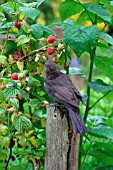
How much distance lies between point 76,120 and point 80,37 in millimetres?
343

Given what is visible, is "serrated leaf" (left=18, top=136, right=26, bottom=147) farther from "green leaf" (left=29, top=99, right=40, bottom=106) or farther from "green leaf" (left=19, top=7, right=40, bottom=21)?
"green leaf" (left=19, top=7, right=40, bottom=21)

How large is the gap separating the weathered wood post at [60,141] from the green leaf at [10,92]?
0.15 meters

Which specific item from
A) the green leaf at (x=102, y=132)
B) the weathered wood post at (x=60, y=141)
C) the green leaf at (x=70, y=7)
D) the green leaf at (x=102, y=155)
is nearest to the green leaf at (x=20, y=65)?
the weathered wood post at (x=60, y=141)

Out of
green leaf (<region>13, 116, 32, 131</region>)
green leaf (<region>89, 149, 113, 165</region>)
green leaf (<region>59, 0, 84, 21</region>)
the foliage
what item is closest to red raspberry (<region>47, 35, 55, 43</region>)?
the foliage

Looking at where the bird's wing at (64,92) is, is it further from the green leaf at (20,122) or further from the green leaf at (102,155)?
the green leaf at (102,155)

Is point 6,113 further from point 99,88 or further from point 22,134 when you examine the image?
point 99,88

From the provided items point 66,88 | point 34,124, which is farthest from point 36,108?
point 66,88

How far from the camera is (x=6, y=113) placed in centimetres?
202

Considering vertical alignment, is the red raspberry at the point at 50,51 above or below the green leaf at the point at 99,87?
above

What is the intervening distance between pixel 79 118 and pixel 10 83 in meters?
0.32

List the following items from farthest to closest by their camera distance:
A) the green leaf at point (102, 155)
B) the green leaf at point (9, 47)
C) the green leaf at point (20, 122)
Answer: the green leaf at point (102, 155)
the green leaf at point (9, 47)
the green leaf at point (20, 122)

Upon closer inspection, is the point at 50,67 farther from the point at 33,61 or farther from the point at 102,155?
the point at 102,155

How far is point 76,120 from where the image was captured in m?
1.84

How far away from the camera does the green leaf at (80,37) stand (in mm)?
1923
